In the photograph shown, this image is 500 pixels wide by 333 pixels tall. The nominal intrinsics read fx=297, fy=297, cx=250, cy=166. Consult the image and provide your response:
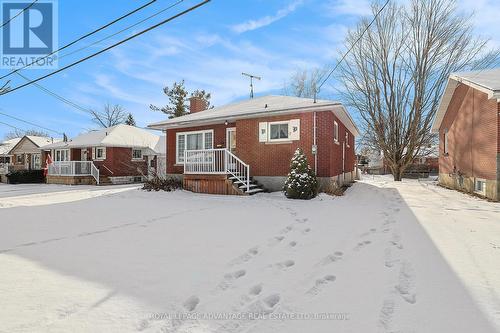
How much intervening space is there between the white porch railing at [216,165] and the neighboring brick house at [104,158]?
9.48 metres

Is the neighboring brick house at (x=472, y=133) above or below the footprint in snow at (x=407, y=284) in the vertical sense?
above

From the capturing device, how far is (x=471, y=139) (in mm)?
12836

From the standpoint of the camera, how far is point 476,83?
34.8 ft

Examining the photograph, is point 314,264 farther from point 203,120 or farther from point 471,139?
point 471,139

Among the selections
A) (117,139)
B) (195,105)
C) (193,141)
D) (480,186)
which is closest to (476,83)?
(480,186)

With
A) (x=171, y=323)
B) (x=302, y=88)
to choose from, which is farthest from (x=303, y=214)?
(x=302, y=88)

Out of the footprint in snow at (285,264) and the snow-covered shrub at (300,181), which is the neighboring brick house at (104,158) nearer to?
the snow-covered shrub at (300,181)

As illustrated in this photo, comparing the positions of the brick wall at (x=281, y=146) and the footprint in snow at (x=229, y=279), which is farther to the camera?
the brick wall at (x=281, y=146)

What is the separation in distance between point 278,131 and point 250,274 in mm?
9998

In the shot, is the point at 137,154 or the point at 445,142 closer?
the point at 445,142

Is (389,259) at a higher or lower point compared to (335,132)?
lower

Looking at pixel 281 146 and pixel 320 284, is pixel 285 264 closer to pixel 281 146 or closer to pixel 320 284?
pixel 320 284

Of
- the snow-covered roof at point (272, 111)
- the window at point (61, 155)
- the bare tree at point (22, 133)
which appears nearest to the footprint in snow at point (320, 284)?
the snow-covered roof at point (272, 111)

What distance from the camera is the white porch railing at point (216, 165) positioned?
12.6 meters
